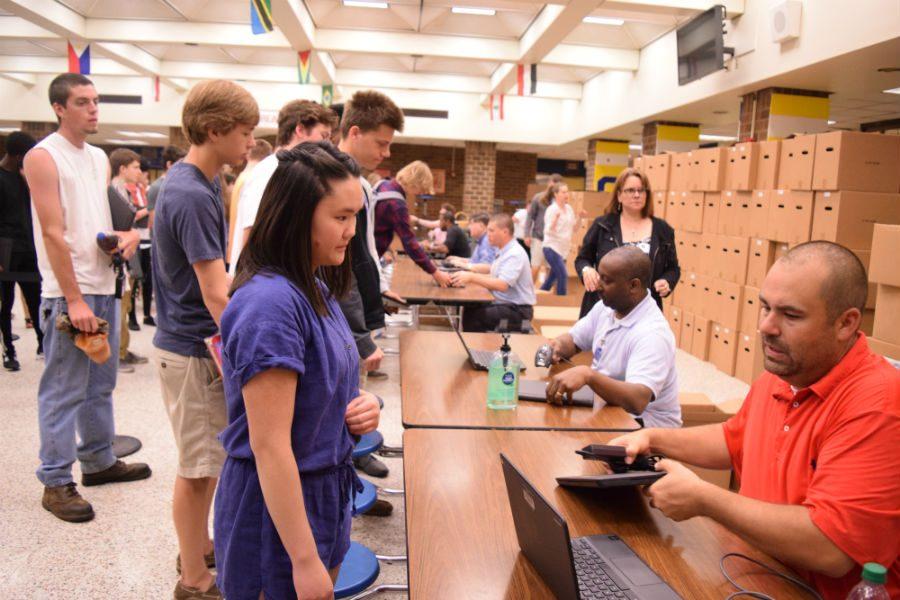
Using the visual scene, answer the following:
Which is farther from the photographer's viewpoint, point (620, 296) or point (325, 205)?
point (620, 296)

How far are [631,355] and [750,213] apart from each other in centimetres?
397

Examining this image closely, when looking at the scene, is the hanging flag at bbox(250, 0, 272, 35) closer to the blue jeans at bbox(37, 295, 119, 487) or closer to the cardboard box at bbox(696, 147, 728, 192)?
the blue jeans at bbox(37, 295, 119, 487)

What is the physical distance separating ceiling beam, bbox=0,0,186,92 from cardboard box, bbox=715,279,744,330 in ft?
24.3

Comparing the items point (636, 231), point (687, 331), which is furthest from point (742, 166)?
point (636, 231)

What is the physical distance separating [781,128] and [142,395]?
591 centimetres

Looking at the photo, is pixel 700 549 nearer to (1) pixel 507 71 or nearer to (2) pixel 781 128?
(2) pixel 781 128

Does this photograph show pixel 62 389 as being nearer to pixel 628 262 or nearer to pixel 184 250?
pixel 184 250

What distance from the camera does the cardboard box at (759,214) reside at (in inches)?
209

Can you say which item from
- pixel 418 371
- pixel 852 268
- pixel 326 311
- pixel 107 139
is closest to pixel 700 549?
pixel 852 268

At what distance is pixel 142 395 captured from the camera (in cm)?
423

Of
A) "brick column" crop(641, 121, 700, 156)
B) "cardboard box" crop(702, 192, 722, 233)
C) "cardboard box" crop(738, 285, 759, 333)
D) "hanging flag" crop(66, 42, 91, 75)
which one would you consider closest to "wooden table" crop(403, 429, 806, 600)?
"cardboard box" crop(738, 285, 759, 333)

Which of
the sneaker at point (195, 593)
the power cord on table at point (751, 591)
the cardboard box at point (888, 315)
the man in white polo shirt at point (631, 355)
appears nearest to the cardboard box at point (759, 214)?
the cardboard box at point (888, 315)

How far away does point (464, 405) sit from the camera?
2.02 meters

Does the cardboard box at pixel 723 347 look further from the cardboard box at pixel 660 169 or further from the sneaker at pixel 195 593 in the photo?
the sneaker at pixel 195 593
